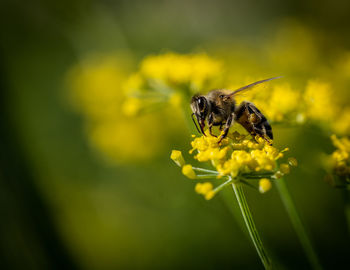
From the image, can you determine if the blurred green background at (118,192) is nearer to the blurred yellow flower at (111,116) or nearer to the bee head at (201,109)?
the blurred yellow flower at (111,116)

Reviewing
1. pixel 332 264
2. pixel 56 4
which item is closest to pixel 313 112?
pixel 332 264

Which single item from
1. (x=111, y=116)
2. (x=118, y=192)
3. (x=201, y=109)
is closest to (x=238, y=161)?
(x=201, y=109)

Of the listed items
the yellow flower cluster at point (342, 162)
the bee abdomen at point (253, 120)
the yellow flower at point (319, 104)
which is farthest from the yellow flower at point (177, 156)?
the yellow flower at point (319, 104)

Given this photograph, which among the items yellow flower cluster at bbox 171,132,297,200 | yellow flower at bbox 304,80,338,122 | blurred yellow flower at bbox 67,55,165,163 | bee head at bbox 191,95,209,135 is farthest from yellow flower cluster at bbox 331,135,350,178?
blurred yellow flower at bbox 67,55,165,163

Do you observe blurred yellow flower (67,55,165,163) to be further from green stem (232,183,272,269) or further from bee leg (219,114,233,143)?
green stem (232,183,272,269)

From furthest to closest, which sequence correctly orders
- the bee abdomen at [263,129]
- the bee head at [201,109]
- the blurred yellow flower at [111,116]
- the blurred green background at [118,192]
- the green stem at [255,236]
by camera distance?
the blurred yellow flower at [111,116] < the blurred green background at [118,192] < the bee head at [201,109] < the bee abdomen at [263,129] < the green stem at [255,236]
